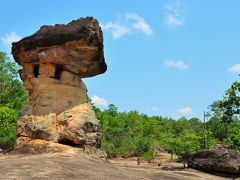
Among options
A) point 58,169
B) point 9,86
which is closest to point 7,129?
point 9,86

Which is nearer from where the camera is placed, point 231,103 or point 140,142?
point 231,103

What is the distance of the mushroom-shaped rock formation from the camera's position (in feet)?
52.5

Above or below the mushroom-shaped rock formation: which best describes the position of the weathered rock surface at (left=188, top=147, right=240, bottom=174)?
below

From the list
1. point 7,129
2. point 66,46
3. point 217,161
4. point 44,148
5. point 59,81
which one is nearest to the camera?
point 44,148

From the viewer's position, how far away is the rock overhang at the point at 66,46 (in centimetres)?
1647

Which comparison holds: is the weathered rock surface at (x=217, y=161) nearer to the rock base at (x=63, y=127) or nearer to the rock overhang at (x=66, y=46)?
the rock base at (x=63, y=127)

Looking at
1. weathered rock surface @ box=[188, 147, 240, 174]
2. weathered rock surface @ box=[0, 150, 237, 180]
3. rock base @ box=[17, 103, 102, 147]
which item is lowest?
weathered rock surface @ box=[0, 150, 237, 180]

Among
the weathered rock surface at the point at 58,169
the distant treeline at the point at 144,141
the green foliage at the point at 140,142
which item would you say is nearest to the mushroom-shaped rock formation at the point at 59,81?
the weathered rock surface at the point at 58,169

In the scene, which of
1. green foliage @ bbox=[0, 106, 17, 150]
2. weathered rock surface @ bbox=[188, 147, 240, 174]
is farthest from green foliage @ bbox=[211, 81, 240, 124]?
green foliage @ bbox=[0, 106, 17, 150]

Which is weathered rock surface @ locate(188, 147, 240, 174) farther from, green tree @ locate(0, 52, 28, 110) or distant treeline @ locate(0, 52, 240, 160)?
green tree @ locate(0, 52, 28, 110)

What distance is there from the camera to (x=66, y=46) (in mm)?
16547

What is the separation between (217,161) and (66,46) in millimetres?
11722

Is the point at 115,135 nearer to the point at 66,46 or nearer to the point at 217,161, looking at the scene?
Result: the point at 217,161

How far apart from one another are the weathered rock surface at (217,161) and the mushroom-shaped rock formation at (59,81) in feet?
30.3
